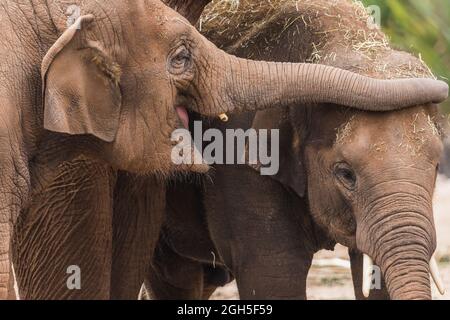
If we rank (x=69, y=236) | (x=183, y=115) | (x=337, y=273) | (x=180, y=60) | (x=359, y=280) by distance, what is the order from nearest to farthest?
(x=180, y=60)
(x=183, y=115)
(x=69, y=236)
(x=359, y=280)
(x=337, y=273)

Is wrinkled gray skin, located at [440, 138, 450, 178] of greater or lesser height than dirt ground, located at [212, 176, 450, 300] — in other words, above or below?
above

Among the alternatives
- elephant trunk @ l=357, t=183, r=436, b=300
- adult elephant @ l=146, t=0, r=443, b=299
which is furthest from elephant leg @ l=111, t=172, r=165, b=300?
elephant trunk @ l=357, t=183, r=436, b=300

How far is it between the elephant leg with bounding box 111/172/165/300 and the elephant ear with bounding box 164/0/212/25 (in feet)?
3.61

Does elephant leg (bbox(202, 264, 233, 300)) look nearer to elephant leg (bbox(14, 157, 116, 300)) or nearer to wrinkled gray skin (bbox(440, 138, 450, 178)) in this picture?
elephant leg (bbox(14, 157, 116, 300))

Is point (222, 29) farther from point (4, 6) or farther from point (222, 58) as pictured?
point (4, 6)

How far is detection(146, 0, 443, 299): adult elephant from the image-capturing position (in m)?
8.35

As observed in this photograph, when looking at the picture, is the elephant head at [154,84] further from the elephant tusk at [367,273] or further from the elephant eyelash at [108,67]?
the elephant tusk at [367,273]

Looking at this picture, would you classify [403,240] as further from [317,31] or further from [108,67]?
[108,67]

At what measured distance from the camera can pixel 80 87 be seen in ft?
26.4

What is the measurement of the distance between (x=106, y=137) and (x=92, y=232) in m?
1.15

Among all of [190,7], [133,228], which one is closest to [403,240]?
[190,7]

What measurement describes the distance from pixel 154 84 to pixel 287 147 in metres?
1.09

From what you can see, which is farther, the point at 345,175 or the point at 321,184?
the point at 321,184

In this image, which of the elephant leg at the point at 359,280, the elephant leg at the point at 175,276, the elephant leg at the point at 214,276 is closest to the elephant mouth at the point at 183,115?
the elephant leg at the point at 359,280
